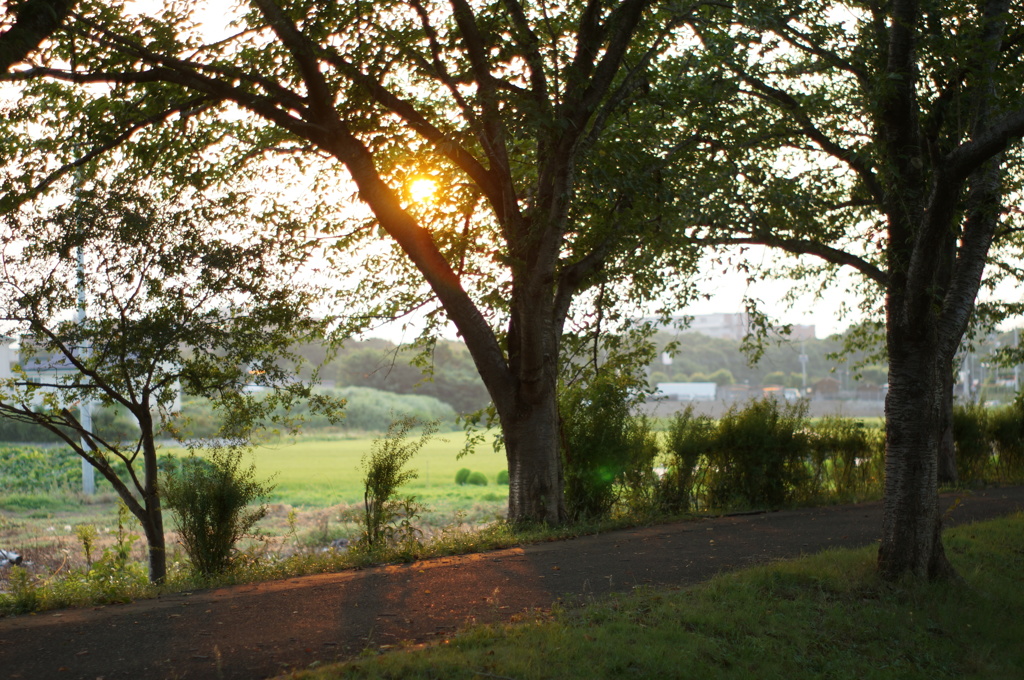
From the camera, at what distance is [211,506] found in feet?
29.6

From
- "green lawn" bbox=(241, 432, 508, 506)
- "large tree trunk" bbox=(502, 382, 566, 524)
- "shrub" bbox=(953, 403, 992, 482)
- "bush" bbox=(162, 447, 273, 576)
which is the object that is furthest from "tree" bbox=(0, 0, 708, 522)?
"green lawn" bbox=(241, 432, 508, 506)

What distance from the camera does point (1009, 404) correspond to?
18.3 m

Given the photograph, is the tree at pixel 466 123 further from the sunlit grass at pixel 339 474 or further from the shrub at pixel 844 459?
the sunlit grass at pixel 339 474

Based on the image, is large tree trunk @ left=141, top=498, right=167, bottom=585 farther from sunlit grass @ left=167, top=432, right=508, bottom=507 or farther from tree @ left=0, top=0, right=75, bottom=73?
sunlit grass @ left=167, top=432, right=508, bottom=507

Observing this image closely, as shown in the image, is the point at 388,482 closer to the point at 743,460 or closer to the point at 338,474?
the point at 743,460

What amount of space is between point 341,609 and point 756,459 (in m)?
8.43

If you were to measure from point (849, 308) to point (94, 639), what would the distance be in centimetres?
1458

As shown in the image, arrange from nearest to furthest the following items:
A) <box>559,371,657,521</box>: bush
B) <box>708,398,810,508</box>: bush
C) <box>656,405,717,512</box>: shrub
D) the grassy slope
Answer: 1. the grassy slope
2. <box>559,371,657,521</box>: bush
3. <box>656,405,717,512</box>: shrub
4. <box>708,398,810,508</box>: bush

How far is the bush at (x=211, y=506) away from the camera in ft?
29.5

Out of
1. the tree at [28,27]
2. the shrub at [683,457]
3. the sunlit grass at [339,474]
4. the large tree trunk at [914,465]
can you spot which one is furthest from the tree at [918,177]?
the sunlit grass at [339,474]

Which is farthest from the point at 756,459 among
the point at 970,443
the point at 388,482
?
the point at 970,443

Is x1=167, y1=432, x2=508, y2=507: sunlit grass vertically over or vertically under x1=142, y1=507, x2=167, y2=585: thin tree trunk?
under

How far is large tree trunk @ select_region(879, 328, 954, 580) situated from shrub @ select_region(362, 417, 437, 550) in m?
4.90

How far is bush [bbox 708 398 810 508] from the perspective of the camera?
43.9 feet
